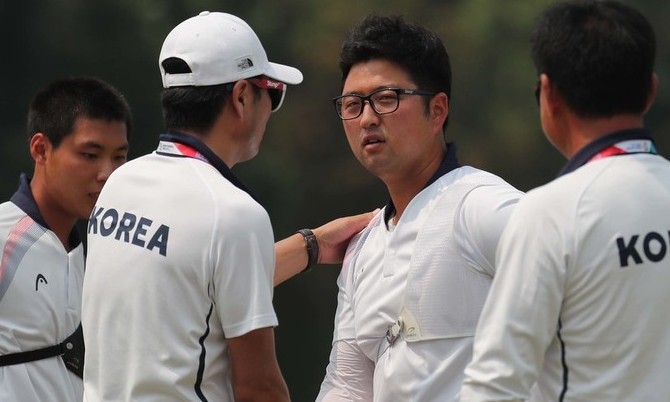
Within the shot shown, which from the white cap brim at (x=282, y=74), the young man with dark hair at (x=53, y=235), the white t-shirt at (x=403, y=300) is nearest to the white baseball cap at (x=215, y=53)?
the white cap brim at (x=282, y=74)

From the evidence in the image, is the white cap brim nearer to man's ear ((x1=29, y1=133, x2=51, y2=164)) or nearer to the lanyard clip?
the lanyard clip

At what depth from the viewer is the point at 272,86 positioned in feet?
8.91

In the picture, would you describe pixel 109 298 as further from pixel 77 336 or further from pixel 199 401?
pixel 77 336

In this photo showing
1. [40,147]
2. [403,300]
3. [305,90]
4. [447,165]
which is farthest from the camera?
[305,90]

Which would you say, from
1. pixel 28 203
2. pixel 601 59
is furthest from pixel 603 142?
pixel 28 203

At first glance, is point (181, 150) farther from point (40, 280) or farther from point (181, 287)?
point (40, 280)

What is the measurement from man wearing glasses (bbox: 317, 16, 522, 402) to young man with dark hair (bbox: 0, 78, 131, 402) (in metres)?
0.71

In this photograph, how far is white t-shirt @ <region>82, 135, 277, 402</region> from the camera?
2.41 m

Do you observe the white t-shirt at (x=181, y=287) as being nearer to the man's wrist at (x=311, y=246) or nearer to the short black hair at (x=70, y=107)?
the man's wrist at (x=311, y=246)

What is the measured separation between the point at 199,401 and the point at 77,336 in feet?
2.97

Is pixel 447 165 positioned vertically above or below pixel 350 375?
above

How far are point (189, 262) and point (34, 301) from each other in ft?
2.93

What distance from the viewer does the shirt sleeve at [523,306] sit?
200 cm

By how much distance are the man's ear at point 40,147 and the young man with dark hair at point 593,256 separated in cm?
169
